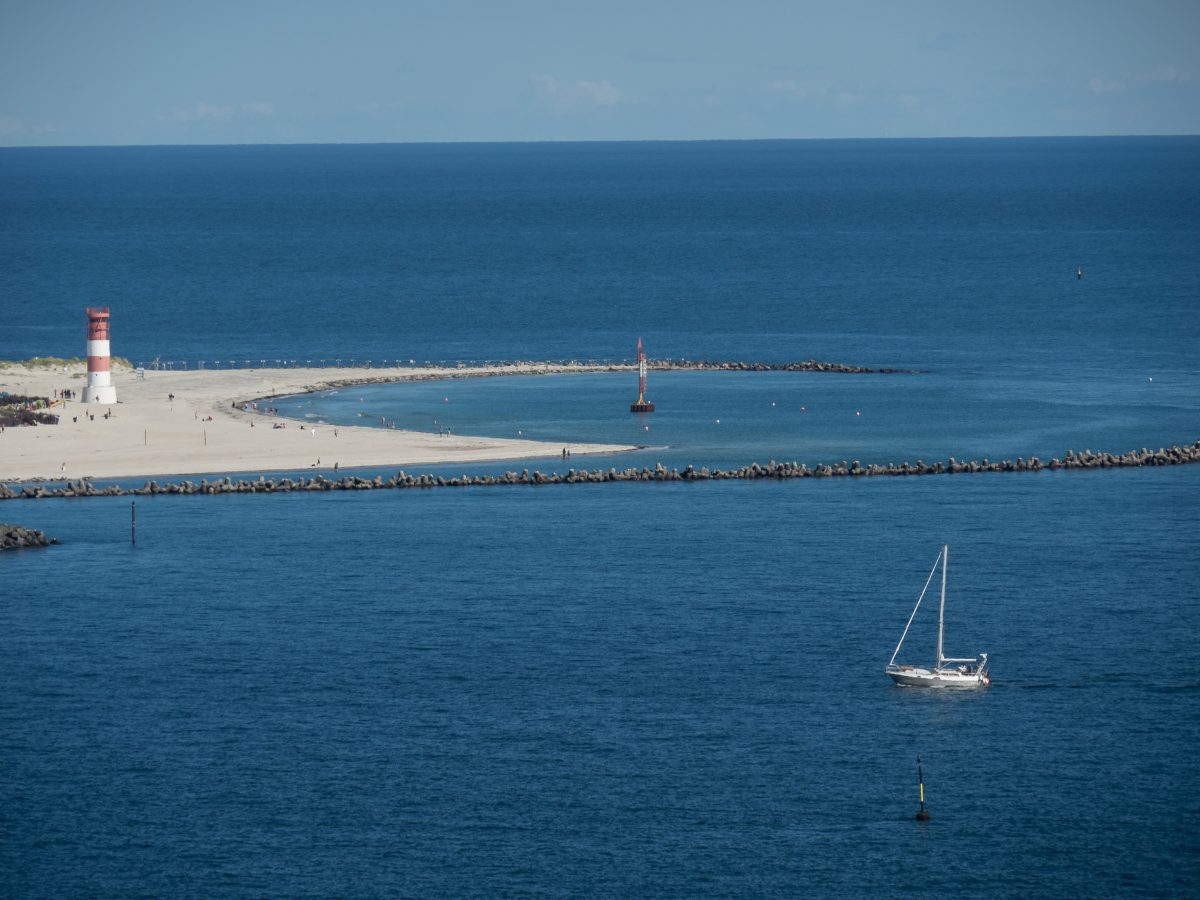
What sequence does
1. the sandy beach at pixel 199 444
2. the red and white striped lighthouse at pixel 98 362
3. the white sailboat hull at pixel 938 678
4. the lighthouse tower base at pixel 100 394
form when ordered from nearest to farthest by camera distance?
the white sailboat hull at pixel 938 678
the sandy beach at pixel 199 444
the red and white striped lighthouse at pixel 98 362
the lighthouse tower base at pixel 100 394

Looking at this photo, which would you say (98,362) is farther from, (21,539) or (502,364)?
(502,364)

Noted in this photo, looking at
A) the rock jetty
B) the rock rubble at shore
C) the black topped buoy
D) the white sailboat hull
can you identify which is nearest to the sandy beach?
Result: the rock rubble at shore


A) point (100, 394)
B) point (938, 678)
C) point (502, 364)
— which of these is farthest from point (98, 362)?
point (938, 678)

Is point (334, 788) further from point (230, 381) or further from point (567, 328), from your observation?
point (567, 328)

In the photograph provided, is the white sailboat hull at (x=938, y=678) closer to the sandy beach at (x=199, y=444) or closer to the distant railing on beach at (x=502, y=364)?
the sandy beach at (x=199, y=444)

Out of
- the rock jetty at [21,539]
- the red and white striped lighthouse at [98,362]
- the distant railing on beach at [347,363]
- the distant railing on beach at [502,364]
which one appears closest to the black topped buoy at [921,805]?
the rock jetty at [21,539]

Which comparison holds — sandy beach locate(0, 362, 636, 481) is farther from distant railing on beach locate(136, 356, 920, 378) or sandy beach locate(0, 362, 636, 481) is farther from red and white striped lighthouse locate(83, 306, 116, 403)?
distant railing on beach locate(136, 356, 920, 378)

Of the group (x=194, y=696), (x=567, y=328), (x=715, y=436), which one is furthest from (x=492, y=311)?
(x=194, y=696)
